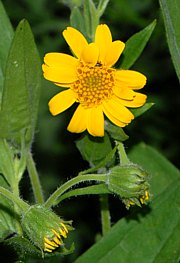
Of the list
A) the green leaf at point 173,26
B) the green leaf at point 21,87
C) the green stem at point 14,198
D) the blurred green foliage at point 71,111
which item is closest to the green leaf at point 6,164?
the green leaf at point 21,87

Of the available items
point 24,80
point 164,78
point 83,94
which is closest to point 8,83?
point 24,80

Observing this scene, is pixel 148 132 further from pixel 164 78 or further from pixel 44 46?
pixel 44 46

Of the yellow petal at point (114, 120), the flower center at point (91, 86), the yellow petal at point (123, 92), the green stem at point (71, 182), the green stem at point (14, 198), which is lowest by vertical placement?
the green stem at point (71, 182)

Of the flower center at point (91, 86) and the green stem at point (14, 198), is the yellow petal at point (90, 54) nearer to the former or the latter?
the flower center at point (91, 86)

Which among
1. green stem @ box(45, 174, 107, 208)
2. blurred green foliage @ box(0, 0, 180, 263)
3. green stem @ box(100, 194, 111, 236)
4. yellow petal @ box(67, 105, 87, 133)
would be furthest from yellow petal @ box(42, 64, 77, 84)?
blurred green foliage @ box(0, 0, 180, 263)

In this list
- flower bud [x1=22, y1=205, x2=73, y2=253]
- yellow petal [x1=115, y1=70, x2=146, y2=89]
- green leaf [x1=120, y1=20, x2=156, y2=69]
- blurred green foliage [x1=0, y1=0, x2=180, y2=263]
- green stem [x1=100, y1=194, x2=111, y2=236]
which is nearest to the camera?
flower bud [x1=22, y1=205, x2=73, y2=253]

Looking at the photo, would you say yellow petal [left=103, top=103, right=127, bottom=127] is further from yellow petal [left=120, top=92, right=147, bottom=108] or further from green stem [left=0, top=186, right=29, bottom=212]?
green stem [left=0, top=186, right=29, bottom=212]
